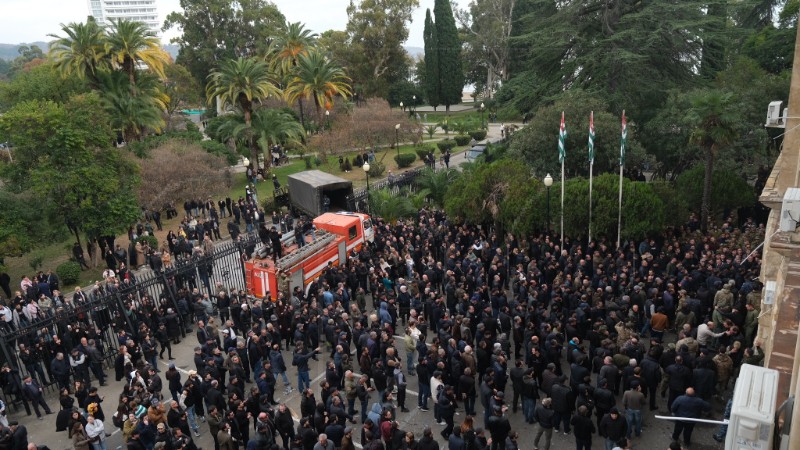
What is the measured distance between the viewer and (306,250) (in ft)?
65.8

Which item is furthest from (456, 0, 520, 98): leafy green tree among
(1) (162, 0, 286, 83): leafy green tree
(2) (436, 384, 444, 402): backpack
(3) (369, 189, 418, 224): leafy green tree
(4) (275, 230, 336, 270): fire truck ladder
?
(2) (436, 384, 444, 402): backpack

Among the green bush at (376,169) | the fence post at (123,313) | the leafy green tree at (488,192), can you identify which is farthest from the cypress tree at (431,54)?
the fence post at (123,313)

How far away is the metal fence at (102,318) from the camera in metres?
15.6

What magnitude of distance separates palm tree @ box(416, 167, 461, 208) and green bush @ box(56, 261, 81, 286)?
1628 centimetres

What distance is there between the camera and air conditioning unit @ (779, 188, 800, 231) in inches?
352

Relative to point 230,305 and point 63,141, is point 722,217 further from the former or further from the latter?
point 63,141

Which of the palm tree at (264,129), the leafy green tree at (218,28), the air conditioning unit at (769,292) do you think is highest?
the leafy green tree at (218,28)

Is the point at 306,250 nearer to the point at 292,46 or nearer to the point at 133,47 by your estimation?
the point at 133,47

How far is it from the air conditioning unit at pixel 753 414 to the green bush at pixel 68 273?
24394 millimetres

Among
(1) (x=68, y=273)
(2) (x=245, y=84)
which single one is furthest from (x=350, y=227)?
(2) (x=245, y=84)

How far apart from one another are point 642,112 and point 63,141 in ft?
88.9

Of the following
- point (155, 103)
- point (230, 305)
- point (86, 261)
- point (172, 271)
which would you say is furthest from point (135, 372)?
point (155, 103)

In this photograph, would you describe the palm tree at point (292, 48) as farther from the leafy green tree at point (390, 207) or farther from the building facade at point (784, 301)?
the building facade at point (784, 301)

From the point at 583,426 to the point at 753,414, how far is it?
4.64m
